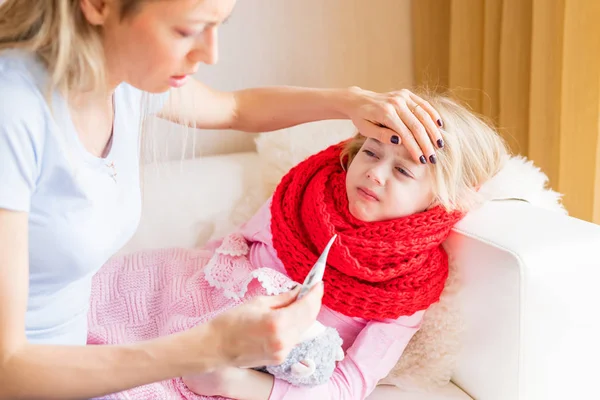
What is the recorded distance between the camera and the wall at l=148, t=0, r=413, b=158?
1.86 meters

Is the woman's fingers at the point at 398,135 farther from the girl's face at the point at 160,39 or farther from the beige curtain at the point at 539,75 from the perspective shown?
the beige curtain at the point at 539,75

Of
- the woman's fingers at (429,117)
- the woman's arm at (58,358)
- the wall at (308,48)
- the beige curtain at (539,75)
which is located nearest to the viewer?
the woman's arm at (58,358)

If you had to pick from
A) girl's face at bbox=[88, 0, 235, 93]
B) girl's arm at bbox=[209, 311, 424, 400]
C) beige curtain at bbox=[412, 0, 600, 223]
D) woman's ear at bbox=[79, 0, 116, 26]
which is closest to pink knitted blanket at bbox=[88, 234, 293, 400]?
girl's arm at bbox=[209, 311, 424, 400]

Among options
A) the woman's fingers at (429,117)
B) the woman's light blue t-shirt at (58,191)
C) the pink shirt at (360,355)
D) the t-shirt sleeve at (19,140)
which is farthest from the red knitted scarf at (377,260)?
the t-shirt sleeve at (19,140)

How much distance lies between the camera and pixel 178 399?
3.64ft

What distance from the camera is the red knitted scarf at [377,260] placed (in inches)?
47.2

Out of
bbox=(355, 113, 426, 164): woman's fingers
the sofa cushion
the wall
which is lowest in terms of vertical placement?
the sofa cushion

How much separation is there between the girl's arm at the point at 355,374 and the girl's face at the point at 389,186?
0.67ft

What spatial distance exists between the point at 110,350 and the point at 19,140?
281 millimetres

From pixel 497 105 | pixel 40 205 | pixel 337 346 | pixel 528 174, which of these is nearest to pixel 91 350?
pixel 40 205

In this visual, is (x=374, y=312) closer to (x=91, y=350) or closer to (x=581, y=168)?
(x=91, y=350)

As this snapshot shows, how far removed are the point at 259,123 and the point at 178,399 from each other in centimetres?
59

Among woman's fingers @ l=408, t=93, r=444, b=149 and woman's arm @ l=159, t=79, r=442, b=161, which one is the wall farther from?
woman's fingers @ l=408, t=93, r=444, b=149

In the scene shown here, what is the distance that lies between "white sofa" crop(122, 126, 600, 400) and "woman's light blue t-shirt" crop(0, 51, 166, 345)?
0.60 meters
